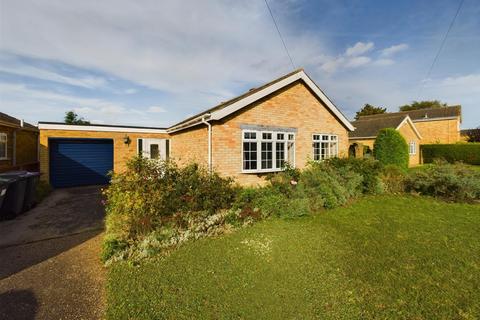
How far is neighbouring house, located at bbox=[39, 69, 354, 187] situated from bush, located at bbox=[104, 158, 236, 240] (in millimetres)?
1990

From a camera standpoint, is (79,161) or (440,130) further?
(440,130)

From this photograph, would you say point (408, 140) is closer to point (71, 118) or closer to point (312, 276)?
point (312, 276)

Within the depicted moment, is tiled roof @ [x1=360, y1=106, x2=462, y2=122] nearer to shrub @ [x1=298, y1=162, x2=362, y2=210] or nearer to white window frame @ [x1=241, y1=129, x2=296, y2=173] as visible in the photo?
shrub @ [x1=298, y1=162, x2=362, y2=210]

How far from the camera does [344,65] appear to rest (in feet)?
42.6

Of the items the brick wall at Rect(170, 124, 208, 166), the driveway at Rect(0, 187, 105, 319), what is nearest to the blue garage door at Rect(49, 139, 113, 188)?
the brick wall at Rect(170, 124, 208, 166)

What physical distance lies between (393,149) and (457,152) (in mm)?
12095

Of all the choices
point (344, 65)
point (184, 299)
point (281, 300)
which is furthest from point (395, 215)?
point (344, 65)

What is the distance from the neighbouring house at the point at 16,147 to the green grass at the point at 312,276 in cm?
1341

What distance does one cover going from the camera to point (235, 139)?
926 cm

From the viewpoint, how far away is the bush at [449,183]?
8766 mm

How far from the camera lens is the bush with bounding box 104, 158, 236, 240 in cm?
521

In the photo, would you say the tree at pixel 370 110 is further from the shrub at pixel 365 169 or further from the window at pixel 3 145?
the window at pixel 3 145

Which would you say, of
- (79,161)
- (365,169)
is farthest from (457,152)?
(79,161)

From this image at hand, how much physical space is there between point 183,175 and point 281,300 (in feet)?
14.6
